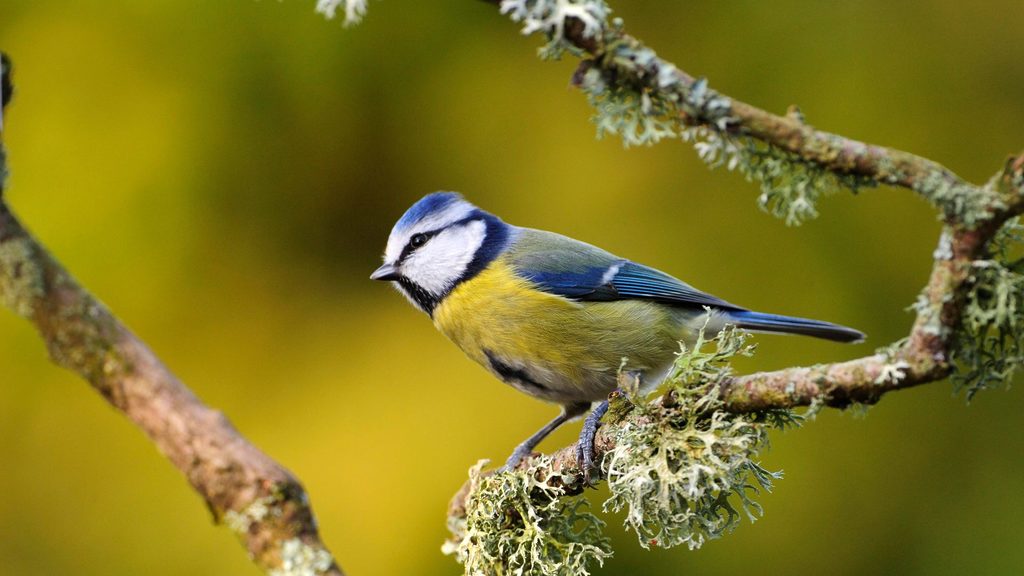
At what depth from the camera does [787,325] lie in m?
1.68

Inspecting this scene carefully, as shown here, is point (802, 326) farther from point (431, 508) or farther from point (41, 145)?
point (41, 145)

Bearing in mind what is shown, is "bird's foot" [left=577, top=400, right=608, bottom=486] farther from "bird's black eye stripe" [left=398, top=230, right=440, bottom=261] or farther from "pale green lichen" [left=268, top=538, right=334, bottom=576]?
"bird's black eye stripe" [left=398, top=230, right=440, bottom=261]

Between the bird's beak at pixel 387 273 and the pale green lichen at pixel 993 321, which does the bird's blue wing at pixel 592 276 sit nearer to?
the bird's beak at pixel 387 273

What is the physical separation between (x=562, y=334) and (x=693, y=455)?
63cm

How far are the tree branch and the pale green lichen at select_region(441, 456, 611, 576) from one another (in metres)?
0.45

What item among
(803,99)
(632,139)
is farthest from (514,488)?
(803,99)

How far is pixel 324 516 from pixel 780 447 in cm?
95

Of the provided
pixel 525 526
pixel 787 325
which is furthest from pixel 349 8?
pixel 787 325

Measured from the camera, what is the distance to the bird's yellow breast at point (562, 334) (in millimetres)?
1598

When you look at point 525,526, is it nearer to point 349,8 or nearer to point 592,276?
point 592,276

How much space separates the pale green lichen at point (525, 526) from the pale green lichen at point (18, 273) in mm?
618

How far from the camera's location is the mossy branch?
3.53 feet

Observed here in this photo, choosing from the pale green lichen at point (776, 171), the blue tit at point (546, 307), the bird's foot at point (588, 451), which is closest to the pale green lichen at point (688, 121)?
the pale green lichen at point (776, 171)

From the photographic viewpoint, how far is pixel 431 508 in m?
2.07
